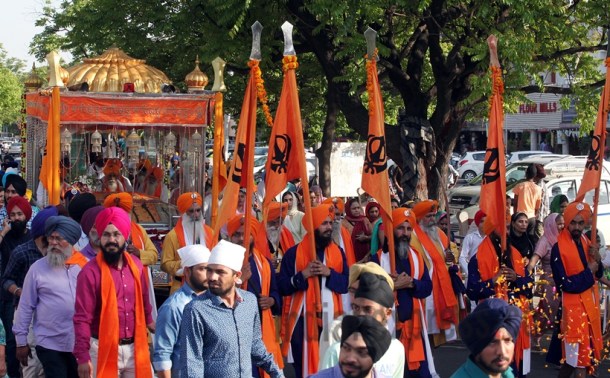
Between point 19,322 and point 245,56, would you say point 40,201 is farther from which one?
point 19,322

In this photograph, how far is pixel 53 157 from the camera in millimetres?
14164

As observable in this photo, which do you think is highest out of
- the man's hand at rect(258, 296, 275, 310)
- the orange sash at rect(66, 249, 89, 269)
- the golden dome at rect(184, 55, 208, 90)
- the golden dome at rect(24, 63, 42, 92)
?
the golden dome at rect(24, 63, 42, 92)

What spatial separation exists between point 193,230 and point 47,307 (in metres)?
2.67

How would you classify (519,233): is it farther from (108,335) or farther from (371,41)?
(108,335)

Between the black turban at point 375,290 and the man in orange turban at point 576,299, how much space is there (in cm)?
441

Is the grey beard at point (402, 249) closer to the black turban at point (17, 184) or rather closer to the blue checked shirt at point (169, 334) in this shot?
the blue checked shirt at point (169, 334)

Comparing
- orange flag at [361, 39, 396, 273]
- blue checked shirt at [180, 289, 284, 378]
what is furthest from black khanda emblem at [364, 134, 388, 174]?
blue checked shirt at [180, 289, 284, 378]

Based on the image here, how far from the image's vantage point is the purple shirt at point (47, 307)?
26.7 ft

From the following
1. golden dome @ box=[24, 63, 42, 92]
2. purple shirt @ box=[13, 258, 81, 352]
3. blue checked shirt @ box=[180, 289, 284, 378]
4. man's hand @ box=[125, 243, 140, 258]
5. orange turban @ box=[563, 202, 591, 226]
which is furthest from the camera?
golden dome @ box=[24, 63, 42, 92]

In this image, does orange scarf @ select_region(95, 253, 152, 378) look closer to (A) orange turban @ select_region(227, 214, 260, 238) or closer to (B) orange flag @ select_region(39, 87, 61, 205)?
(A) orange turban @ select_region(227, 214, 260, 238)

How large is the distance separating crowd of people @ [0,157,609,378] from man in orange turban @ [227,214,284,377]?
16 millimetres

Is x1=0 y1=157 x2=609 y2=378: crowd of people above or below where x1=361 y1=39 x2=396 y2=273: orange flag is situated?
below

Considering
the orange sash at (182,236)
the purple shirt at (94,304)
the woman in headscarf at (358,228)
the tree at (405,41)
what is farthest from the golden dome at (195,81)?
the purple shirt at (94,304)

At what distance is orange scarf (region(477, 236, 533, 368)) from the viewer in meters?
9.88
